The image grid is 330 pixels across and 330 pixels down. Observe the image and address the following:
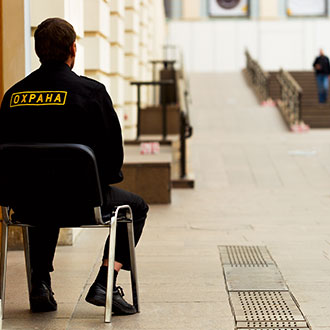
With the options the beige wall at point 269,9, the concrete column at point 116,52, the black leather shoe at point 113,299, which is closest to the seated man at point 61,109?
the black leather shoe at point 113,299

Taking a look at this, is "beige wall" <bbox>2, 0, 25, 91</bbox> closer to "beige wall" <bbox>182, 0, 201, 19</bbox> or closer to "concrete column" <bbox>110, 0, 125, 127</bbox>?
"concrete column" <bbox>110, 0, 125, 127</bbox>

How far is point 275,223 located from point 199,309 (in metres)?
3.72

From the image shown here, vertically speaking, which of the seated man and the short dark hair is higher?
the short dark hair

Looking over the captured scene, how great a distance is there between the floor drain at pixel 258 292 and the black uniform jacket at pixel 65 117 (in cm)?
106

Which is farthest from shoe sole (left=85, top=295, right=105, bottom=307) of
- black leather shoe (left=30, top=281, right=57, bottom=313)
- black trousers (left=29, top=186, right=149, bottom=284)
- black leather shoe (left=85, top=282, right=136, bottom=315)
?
black leather shoe (left=30, top=281, right=57, bottom=313)

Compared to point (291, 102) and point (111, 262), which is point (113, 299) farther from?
point (291, 102)

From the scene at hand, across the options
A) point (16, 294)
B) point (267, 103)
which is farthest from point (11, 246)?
point (267, 103)

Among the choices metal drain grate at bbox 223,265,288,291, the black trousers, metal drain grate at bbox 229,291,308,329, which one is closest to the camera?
metal drain grate at bbox 229,291,308,329

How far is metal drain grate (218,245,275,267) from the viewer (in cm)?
619

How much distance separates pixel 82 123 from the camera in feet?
13.7

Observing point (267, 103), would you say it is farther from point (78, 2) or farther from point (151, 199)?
point (78, 2)

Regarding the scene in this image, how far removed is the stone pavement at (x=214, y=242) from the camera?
460cm

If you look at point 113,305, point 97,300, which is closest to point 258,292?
point 113,305

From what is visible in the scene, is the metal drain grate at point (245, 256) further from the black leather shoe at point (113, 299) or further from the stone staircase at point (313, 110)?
the stone staircase at point (313, 110)
